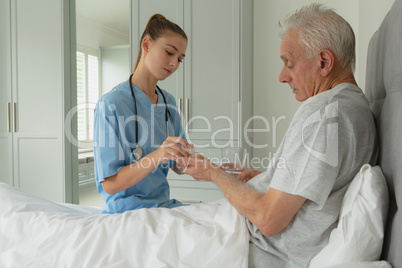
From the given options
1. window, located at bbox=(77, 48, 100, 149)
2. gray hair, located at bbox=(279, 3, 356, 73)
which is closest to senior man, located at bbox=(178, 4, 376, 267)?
gray hair, located at bbox=(279, 3, 356, 73)

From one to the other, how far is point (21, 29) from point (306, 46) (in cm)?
294

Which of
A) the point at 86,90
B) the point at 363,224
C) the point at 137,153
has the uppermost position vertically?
the point at 86,90

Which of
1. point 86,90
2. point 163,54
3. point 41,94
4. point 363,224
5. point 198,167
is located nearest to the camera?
point 363,224

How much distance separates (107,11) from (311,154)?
480 cm

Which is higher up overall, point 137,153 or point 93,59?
point 93,59

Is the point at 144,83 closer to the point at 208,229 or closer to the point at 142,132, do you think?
the point at 142,132

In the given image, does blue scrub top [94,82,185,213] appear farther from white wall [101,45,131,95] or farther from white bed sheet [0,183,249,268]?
white wall [101,45,131,95]

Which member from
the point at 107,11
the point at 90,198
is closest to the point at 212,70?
the point at 90,198

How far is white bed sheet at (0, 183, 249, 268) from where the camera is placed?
1.05 meters

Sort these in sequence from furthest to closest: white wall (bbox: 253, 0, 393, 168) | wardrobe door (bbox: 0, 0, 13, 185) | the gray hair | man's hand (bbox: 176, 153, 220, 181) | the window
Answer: the window, wardrobe door (bbox: 0, 0, 13, 185), white wall (bbox: 253, 0, 393, 168), man's hand (bbox: 176, 153, 220, 181), the gray hair

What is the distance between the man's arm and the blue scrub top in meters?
0.49

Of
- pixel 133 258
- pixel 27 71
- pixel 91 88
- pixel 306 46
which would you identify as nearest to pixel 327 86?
pixel 306 46

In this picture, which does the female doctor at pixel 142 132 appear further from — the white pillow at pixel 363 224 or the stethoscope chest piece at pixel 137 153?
the white pillow at pixel 363 224

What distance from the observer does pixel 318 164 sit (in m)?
0.94
